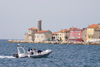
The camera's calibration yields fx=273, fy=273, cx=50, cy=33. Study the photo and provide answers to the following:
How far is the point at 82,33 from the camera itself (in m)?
135

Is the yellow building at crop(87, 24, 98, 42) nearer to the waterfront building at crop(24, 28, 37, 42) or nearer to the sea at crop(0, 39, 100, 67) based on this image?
the waterfront building at crop(24, 28, 37, 42)

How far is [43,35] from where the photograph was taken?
5694 inches

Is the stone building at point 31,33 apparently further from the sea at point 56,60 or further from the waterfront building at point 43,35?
the sea at point 56,60

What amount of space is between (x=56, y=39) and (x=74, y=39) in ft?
53.2

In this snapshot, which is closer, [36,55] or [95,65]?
[95,65]

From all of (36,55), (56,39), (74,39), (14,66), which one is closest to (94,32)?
(74,39)

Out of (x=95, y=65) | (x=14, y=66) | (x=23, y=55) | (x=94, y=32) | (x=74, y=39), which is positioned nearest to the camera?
(x=14, y=66)

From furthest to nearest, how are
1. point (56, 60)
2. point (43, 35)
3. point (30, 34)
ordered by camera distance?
1. point (30, 34)
2. point (43, 35)
3. point (56, 60)

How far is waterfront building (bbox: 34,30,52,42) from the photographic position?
144875mm

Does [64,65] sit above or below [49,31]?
below

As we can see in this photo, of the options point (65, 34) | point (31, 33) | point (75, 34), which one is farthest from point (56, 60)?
point (31, 33)

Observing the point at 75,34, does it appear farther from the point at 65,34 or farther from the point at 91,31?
the point at 91,31

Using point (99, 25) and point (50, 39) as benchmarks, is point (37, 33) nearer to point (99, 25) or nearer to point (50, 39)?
point (50, 39)

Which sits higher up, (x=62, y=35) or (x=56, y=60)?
(x=62, y=35)
